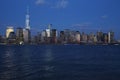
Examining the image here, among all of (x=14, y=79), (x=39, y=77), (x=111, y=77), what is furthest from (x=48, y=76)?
(x=111, y=77)

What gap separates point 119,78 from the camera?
4772 centimetres

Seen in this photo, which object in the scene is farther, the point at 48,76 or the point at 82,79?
the point at 48,76

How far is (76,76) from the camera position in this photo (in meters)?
49.5

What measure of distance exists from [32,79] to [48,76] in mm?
4786

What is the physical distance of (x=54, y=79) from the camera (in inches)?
1854

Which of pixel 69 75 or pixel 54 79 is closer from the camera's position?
pixel 54 79

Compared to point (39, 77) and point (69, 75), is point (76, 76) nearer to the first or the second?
point (69, 75)

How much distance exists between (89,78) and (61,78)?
15.1 feet

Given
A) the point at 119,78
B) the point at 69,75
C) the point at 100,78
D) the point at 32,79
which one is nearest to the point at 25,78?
the point at 32,79

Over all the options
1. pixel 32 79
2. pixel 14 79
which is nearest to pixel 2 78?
pixel 14 79

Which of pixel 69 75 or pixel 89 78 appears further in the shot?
pixel 69 75

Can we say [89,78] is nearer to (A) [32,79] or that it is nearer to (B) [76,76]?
(B) [76,76]

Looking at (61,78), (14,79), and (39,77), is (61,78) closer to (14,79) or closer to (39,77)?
(39,77)

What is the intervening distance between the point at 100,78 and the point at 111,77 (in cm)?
233
